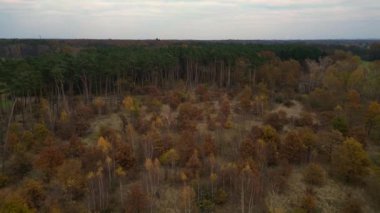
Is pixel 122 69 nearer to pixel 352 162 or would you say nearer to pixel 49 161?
pixel 49 161

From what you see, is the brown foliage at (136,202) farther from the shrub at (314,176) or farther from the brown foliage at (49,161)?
the shrub at (314,176)

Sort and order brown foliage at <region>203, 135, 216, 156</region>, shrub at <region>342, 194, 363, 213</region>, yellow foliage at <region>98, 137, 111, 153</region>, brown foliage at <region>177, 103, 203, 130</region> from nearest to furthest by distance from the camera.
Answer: shrub at <region>342, 194, 363, 213</region>
yellow foliage at <region>98, 137, 111, 153</region>
brown foliage at <region>203, 135, 216, 156</region>
brown foliage at <region>177, 103, 203, 130</region>

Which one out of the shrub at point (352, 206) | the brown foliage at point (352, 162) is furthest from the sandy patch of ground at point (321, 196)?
the brown foliage at point (352, 162)

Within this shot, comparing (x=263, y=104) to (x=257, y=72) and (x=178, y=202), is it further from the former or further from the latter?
(x=178, y=202)

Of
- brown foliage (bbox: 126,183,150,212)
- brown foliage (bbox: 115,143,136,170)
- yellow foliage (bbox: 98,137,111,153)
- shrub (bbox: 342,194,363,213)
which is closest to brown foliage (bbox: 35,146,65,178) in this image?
yellow foliage (bbox: 98,137,111,153)

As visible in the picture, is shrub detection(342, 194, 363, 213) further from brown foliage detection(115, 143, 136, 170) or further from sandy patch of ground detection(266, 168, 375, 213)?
brown foliage detection(115, 143, 136, 170)

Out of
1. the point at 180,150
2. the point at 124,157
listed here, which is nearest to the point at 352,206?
the point at 180,150

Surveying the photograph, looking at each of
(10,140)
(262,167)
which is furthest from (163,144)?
(10,140)

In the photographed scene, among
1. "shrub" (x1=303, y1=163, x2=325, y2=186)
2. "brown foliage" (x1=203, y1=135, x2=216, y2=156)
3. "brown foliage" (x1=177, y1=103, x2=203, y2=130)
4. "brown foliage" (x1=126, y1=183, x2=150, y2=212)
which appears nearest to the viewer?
"brown foliage" (x1=126, y1=183, x2=150, y2=212)
